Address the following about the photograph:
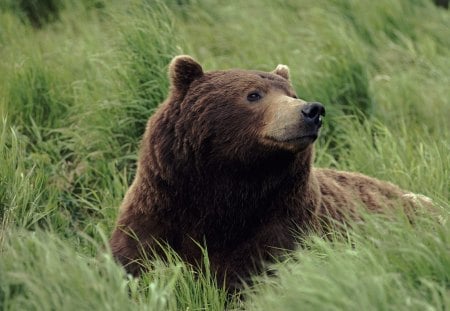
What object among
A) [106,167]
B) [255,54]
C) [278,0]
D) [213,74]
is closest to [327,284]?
[213,74]

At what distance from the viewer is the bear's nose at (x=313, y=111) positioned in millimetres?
4445

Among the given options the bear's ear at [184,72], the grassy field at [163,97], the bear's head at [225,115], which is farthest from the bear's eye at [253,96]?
the grassy field at [163,97]

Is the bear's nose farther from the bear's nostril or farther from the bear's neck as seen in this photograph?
the bear's neck

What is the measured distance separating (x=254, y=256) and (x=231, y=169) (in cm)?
44

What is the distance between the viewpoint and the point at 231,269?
4633 millimetres

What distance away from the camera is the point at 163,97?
6445mm

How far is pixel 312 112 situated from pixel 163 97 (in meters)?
2.15

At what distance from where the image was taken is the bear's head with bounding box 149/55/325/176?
15.4 ft

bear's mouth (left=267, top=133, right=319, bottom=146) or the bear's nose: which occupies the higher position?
the bear's nose

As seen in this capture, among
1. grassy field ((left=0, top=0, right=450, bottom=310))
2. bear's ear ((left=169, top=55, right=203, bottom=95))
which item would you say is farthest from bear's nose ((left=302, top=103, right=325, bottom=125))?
bear's ear ((left=169, top=55, right=203, bottom=95))

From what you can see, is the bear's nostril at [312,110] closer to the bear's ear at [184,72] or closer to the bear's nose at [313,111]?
the bear's nose at [313,111]

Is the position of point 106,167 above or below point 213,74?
below

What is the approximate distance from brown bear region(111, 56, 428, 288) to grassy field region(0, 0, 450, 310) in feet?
0.50

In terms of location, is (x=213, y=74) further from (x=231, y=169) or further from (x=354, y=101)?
(x=354, y=101)
